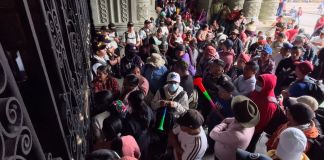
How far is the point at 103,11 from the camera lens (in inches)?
339

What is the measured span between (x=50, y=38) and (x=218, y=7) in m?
11.3

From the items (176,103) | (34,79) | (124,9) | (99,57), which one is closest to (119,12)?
(124,9)

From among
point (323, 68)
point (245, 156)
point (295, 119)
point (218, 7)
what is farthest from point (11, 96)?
Result: point (218, 7)

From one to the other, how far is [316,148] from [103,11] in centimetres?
771

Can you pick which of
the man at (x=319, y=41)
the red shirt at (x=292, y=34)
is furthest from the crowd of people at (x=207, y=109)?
the man at (x=319, y=41)

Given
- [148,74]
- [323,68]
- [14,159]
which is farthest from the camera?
[323,68]

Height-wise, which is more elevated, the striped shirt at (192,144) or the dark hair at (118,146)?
the dark hair at (118,146)

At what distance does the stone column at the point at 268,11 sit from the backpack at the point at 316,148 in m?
10.9

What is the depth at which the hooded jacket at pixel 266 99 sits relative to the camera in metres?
3.41

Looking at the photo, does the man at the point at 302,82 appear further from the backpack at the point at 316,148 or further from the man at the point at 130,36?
the man at the point at 130,36

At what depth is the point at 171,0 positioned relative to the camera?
13938 millimetres

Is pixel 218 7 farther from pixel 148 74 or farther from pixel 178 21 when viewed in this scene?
pixel 148 74

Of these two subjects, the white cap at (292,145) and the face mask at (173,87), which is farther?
the face mask at (173,87)

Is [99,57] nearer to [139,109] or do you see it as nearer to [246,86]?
[139,109]
